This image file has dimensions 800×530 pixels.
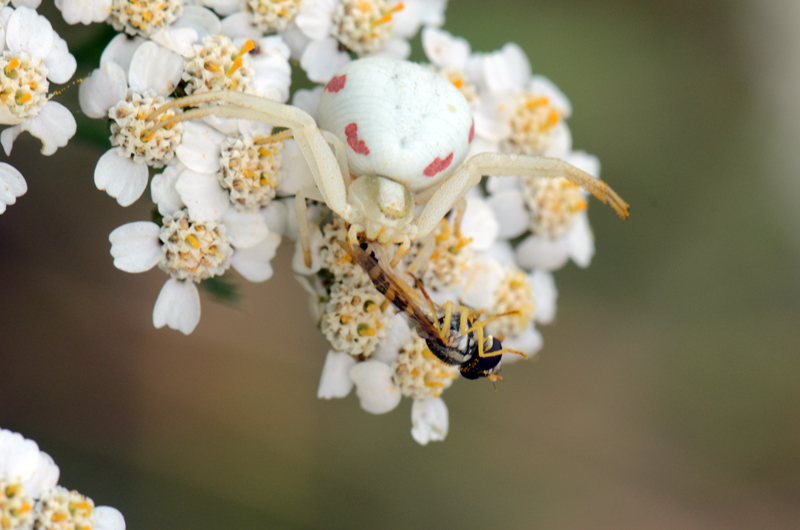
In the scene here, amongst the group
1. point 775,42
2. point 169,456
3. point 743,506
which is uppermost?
point 775,42

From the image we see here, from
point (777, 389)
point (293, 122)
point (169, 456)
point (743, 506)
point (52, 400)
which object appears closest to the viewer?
point (293, 122)

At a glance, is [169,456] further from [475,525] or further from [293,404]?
[475,525]

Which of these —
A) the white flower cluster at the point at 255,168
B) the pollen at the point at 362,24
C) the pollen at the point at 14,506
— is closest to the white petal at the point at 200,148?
the white flower cluster at the point at 255,168

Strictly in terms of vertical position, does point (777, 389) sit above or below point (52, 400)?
above

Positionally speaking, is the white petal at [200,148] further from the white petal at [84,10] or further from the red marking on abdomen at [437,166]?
the red marking on abdomen at [437,166]

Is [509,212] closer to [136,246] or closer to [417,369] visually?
[417,369]

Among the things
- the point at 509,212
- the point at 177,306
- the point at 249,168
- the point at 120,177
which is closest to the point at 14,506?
the point at 177,306

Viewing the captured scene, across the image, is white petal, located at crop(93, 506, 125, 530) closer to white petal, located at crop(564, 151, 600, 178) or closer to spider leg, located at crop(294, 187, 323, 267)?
spider leg, located at crop(294, 187, 323, 267)

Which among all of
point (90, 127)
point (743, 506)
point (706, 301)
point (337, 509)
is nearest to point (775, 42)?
point (706, 301)
